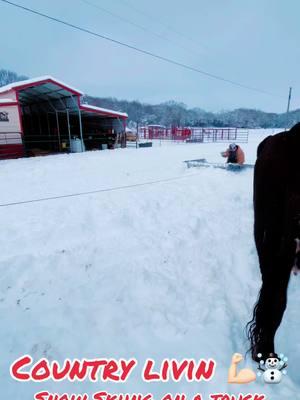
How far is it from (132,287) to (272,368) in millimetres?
1244

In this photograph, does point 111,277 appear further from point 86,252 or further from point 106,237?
point 106,237

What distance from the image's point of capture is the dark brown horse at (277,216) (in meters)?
1.07

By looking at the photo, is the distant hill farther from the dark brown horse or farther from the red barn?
the dark brown horse

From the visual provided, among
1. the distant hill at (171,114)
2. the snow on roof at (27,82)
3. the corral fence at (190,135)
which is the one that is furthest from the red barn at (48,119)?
the distant hill at (171,114)

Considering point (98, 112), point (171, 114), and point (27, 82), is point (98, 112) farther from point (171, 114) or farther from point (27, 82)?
point (171, 114)

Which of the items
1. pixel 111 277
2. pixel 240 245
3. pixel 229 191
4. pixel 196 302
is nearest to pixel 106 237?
pixel 111 277


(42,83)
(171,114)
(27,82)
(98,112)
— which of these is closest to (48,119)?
(98,112)

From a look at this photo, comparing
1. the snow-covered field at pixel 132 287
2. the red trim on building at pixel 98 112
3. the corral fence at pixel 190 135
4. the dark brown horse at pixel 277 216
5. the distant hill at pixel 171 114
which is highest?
the distant hill at pixel 171 114

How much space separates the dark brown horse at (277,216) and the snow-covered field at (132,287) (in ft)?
1.93

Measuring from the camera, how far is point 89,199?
4.65 meters

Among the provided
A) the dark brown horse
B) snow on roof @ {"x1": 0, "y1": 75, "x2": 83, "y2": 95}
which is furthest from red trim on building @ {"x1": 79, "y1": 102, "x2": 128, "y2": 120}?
the dark brown horse

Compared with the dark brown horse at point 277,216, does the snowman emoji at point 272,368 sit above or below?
below

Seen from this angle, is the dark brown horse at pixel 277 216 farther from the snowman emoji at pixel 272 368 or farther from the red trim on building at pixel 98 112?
the red trim on building at pixel 98 112

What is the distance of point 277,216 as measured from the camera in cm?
113
